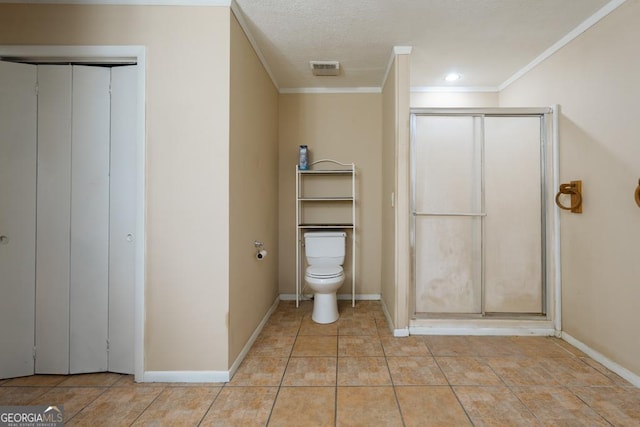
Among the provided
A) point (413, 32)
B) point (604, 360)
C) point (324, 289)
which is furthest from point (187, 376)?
point (413, 32)

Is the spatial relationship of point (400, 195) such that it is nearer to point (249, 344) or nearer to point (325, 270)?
point (325, 270)

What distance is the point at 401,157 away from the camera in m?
2.46

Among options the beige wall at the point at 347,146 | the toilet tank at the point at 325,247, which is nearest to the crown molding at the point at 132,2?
the beige wall at the point at 347,146

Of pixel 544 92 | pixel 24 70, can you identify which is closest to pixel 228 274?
pixel 24 70

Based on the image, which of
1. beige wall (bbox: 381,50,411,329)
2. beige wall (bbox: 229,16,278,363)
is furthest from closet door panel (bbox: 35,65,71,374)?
beige wall (bbox: 381,50,411,329)

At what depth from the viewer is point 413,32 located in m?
2.27

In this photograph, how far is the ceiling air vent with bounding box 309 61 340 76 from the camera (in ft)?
9.02

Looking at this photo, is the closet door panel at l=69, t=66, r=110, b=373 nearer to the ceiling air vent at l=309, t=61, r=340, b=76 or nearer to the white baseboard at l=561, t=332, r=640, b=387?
the ceiling air vent at l=309, t=61, r=340, b=76

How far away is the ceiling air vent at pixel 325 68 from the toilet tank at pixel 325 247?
161cm

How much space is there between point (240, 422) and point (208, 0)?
7.85ft

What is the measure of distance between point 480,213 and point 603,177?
80cm

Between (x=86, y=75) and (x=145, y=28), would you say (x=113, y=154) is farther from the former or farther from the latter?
(x=145, y=28)
